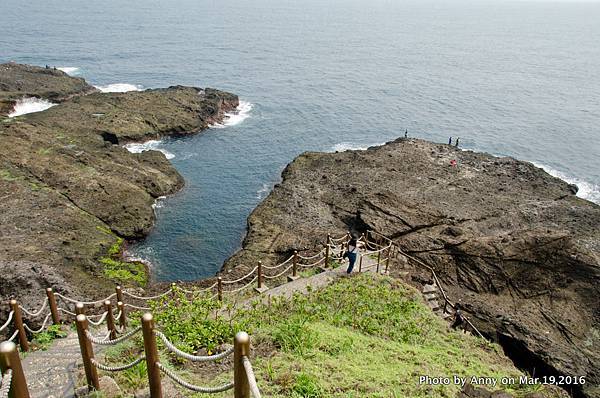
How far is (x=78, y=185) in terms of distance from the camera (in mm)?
34000

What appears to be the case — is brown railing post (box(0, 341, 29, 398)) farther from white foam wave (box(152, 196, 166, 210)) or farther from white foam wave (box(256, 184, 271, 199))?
white foam wave (box(256, 184, 271, 199))

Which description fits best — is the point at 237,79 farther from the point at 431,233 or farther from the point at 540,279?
the point at 540,279

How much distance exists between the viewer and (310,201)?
1452 inches

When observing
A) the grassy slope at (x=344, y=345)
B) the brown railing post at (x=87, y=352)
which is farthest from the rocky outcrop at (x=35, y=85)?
the brown railing post at (x=87, y=352)

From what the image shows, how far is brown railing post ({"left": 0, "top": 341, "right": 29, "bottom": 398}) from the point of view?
6.16m

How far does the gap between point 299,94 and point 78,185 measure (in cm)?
5028

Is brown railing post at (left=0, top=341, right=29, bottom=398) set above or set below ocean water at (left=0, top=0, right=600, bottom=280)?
above

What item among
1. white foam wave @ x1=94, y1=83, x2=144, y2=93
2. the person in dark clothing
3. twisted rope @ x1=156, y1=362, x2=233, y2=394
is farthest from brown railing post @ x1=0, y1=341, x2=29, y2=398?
white foam wave @ x1=94, y1=83, x2=144, y2=93

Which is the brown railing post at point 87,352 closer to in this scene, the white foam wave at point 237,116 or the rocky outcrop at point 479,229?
the rocky outcrop at point 479,229

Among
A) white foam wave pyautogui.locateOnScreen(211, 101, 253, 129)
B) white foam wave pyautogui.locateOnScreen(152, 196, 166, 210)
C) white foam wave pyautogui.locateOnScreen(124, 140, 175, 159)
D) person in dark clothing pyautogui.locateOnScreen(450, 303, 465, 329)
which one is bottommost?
white foam wave pyautogui.locateOnScreen(152, 196, 166, 210)

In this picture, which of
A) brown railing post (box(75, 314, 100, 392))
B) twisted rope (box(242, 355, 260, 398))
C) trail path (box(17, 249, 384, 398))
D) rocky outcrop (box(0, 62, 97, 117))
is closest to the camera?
twisted rope (box(242, 355, 260, 398))

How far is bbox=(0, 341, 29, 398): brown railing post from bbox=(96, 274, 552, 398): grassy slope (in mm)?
3036

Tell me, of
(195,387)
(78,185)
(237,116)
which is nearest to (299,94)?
(237,116)

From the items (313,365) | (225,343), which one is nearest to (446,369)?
(313,365)
